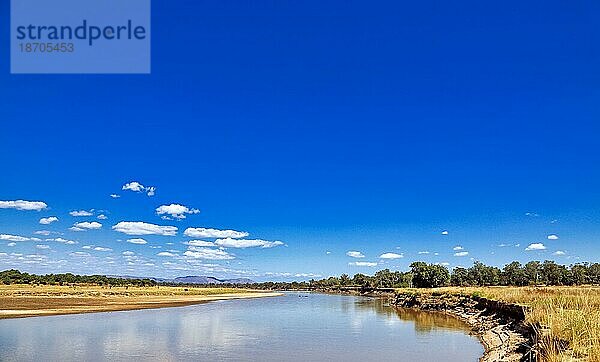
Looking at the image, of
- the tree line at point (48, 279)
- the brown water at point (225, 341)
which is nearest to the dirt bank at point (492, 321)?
the brown water at point (225, 341)

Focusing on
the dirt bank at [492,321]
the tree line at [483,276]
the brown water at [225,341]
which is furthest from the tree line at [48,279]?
the dirt bank at [492,321]

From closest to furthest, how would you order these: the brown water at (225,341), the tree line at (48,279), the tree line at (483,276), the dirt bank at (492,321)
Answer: the dirt bank at (492,321)
the brown water at (225,341)
the tree line at (483,276)
the tree line at (48,279)

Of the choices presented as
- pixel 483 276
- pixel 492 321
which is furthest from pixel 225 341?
pixel 483 276

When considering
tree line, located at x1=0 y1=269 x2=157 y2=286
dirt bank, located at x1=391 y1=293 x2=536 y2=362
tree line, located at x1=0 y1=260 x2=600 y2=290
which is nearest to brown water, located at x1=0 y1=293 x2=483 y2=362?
Result: dirt bank, located at x1=391 y1=293 x2=536 y2=362

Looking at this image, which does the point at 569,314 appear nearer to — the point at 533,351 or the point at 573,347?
the point at 533,351

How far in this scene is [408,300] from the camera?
253 ft

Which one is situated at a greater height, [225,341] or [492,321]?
[225,341]

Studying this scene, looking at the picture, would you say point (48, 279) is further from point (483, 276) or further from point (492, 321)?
point (492, 321)

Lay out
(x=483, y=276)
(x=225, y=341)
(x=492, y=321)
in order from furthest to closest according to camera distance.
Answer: (x=483, y=276)
(x=492, y=321)
(x=225, y=341)

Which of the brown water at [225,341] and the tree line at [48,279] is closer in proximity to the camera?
the brown water at [225,341]

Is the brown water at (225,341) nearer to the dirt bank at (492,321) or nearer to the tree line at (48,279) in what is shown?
the dirt bank at (492,321)

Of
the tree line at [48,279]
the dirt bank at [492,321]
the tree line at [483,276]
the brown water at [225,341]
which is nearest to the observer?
the dirt bank at [492,321]

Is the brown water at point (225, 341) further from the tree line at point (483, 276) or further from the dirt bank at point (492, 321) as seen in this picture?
the tree line at point (483, 276)

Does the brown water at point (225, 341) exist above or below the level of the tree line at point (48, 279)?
above
